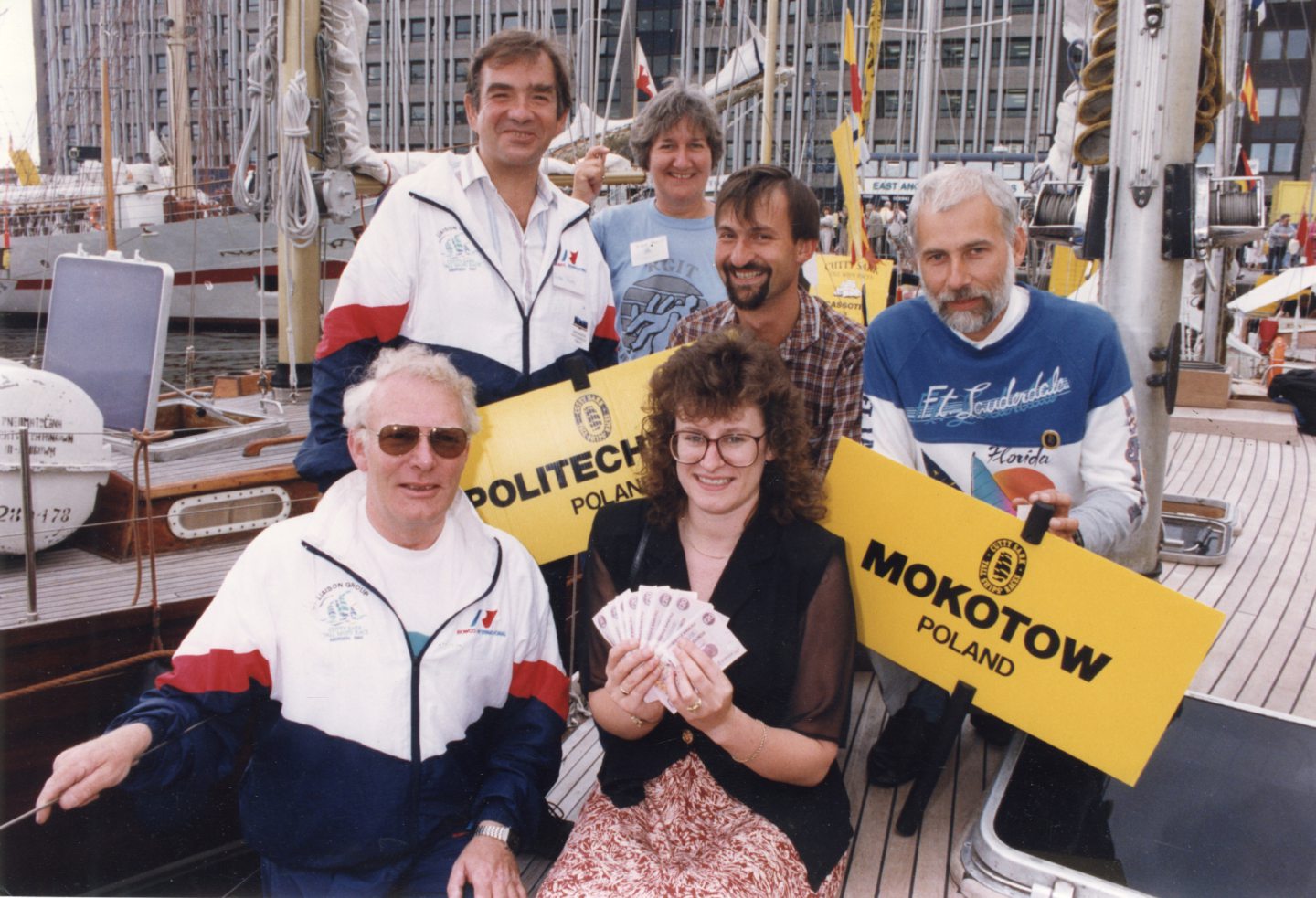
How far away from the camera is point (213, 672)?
2109 mm

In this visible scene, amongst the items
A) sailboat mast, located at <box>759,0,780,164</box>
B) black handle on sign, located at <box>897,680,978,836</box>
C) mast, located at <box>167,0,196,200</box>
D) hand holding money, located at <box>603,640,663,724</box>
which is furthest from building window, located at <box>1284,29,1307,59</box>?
hand holding money, located at <box>603,640,663,724</box>

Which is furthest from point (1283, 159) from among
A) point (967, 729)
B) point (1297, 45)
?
point (967, 729)

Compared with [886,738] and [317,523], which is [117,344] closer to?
[317,523]

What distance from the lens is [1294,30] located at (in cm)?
5031

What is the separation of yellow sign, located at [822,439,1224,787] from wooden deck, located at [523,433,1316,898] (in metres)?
0.40

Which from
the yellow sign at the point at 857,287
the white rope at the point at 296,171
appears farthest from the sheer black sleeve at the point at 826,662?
the yellow sign at the point at 857,287

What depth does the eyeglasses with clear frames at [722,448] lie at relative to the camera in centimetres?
223

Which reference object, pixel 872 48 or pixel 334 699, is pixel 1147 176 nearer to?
pixel 334 699

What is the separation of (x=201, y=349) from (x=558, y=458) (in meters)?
23.6

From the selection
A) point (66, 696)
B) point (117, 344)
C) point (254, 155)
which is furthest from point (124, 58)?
point (66, 696)

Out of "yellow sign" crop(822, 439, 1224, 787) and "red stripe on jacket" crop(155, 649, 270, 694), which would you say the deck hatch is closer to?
"red stripe on jacket" crop(155, 649, 270, 694)

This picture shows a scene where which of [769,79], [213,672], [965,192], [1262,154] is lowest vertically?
[213,672]

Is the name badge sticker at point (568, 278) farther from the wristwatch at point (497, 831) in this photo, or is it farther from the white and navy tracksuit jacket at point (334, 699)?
the wristwatch at point (497, 831)

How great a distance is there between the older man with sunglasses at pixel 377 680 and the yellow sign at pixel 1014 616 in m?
0.99
